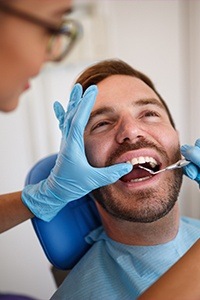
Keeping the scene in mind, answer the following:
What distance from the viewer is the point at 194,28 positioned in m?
1.77

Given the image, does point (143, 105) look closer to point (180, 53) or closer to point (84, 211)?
point (84, 211)

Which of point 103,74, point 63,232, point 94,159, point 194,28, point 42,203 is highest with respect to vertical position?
point 194,28

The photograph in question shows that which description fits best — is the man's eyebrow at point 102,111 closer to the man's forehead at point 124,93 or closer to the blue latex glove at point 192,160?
the man's forehead at point 124,93

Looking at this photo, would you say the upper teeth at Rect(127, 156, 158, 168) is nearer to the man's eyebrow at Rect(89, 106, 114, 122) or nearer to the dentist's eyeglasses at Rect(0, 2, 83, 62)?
the man's eyebrow at Rect(89, 106, 114, 122)

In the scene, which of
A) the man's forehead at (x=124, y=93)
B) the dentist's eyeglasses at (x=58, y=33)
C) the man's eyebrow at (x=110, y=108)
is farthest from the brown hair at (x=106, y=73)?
the dentist's eyeglasses at (x=58, y=33)

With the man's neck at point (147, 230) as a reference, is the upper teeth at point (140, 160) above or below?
above

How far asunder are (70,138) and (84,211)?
18.3 inches

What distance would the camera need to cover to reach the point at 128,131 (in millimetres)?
1003

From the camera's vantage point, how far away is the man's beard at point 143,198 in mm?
980

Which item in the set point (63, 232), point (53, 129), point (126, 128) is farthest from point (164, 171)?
point (53, 129)

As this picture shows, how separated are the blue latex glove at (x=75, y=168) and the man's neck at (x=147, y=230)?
0.22 meters

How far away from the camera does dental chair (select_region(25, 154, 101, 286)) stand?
114cm

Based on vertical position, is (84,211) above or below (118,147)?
below

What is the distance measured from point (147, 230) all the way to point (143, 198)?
0.13 m
